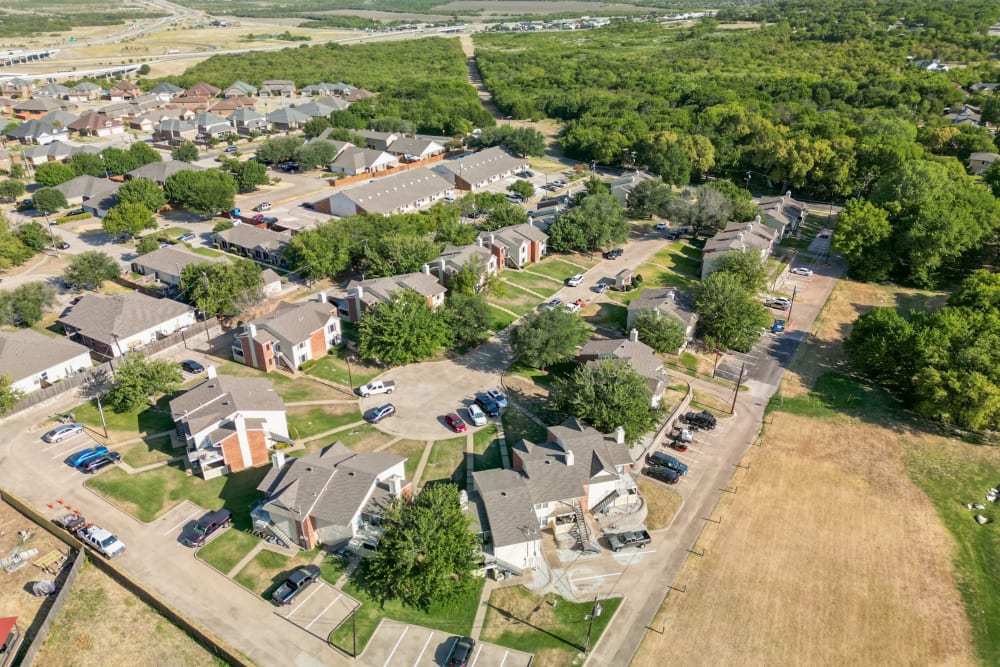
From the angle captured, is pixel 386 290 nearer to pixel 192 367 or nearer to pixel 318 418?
pixel 318 418

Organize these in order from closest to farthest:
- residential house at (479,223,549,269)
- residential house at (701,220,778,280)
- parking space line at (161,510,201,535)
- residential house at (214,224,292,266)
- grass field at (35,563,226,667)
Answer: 1. grass field at (35,563,226,667)
2. parking space line at (161,510,201,535)
3. residential house at (701,220,778,280)
4. residential house at (214,224,292,266)
5. residential house at (479,223,549,269)

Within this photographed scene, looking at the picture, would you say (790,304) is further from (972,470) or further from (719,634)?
(719,634)

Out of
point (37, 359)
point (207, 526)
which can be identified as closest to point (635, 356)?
point (207, 526)

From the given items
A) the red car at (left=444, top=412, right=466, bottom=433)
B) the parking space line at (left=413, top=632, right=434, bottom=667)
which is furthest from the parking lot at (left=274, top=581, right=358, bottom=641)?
the red car at (left=444, top=412, right=466, bottom=433)

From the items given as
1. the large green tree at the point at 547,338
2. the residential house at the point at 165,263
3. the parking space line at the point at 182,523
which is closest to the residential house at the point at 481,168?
the residential house at the point at 165,263

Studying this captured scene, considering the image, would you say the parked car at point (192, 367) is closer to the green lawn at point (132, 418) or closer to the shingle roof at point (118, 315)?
the green lawn at point (132, 418)

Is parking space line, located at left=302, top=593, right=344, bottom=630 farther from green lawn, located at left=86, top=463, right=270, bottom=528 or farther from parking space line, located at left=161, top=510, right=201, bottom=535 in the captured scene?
parking space line, located at left=161, top=510, right=201, bottom=535
